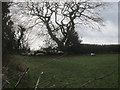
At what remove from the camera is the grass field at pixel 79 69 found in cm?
707

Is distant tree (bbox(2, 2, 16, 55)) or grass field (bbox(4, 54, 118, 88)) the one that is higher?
distant tree (bbox(2, 2, 16, 55))

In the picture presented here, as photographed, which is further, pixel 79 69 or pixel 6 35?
pixel 79 69

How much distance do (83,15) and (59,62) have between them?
449 centimetres

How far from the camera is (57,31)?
564 inches

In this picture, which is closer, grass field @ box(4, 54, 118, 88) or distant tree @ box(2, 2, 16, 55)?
distant tree @ box(2, 2, 16, 55)

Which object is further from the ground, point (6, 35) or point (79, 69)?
point (6, 35)

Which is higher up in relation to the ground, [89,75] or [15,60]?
[15,60]

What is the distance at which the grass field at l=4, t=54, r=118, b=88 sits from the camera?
23.2ft

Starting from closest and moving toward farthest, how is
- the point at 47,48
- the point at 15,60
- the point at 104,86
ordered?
the point at 104,86 → the point at 15,60 → the point at 47,48

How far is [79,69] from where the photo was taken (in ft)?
30.5

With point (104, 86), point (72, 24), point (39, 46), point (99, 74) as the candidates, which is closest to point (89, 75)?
point (99, 74)

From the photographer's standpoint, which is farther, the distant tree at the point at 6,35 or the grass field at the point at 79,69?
the grass field at the point at 79,69

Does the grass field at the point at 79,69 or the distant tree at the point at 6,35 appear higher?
the distant tree at the point at 6,35

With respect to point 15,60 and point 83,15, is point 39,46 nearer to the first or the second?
point 15,60
